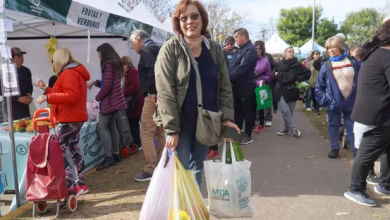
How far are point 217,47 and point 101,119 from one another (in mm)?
3044

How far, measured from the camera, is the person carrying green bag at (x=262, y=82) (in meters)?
6.83

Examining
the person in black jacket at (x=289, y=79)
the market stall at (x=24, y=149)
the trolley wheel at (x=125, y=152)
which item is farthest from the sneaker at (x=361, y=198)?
the trolley wheel at (x=125, y=152)

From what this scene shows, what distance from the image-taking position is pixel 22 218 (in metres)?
3.60

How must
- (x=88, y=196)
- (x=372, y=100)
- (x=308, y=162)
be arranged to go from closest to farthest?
1. (x=372, y=100)
2. (x=88, y=196)
3. (x=308, y=162)

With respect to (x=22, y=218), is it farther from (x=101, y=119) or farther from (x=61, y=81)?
(x=101, y=119)

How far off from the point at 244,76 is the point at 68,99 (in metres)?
3.28

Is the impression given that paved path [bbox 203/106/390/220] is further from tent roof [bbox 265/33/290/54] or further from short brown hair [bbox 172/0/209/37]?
tent roof [bbox 265/33/290/54]

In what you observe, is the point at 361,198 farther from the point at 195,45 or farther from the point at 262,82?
the point at 262,82

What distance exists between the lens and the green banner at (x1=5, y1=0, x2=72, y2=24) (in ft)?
11.7

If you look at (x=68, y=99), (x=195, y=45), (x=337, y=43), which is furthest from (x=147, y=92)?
(x=337, y=43)

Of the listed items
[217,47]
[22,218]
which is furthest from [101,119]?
[217,47]

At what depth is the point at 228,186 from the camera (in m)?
2.66

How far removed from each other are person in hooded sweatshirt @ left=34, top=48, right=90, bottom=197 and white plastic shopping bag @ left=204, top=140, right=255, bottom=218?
184 cm

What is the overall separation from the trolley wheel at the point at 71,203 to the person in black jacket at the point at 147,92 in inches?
42.8
